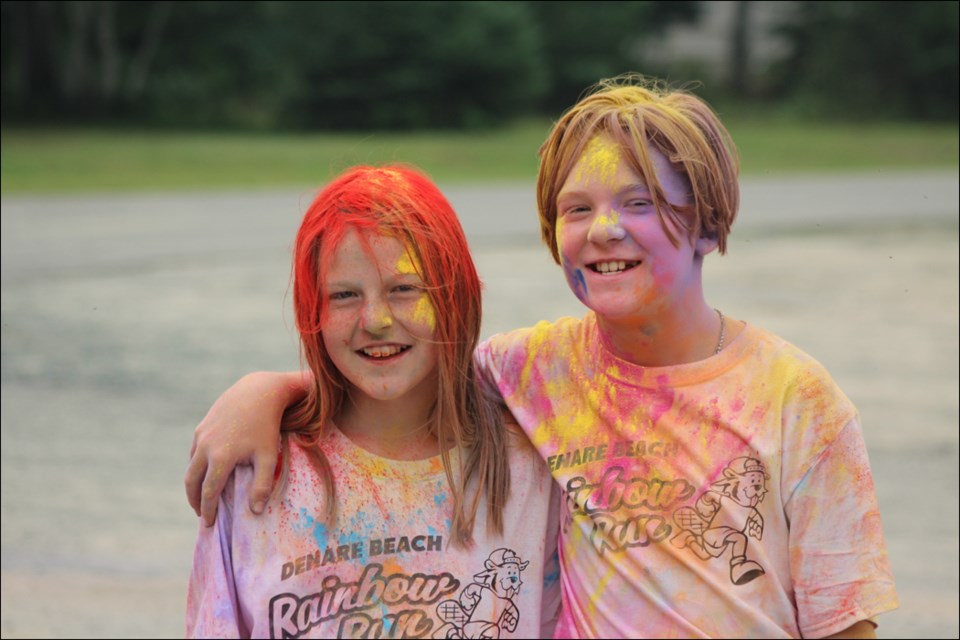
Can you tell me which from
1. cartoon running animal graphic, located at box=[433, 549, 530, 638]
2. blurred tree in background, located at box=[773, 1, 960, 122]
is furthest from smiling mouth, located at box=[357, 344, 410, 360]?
blurred tree in background, located at box=[773, 1, 960, 122]

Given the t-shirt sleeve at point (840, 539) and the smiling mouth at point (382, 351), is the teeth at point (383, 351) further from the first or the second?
the t-shirt sleeve at point (840, 539)

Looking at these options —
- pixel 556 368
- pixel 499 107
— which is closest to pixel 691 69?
pixel 499 107

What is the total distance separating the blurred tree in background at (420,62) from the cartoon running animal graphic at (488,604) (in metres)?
23.3

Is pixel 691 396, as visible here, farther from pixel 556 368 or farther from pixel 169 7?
pixel 169 7

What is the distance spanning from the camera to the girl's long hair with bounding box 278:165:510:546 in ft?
7.35

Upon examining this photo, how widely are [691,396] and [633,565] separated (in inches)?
12.9

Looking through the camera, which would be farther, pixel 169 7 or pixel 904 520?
pixel 169 7

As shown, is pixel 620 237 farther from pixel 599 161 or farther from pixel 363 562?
pixel 363 562

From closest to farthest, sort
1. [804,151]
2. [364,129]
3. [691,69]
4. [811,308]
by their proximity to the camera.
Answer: [811,308], [804,151], [364,129], [691,69]

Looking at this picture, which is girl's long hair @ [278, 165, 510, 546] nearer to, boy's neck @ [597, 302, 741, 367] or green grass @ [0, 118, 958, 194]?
boy's neck @ [597, 302, 741, 367]

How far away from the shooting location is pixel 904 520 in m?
5.01

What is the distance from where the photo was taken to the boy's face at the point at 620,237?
7.40ft

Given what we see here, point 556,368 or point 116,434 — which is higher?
point 556,368

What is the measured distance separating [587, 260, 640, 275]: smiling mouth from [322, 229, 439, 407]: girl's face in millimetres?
320
